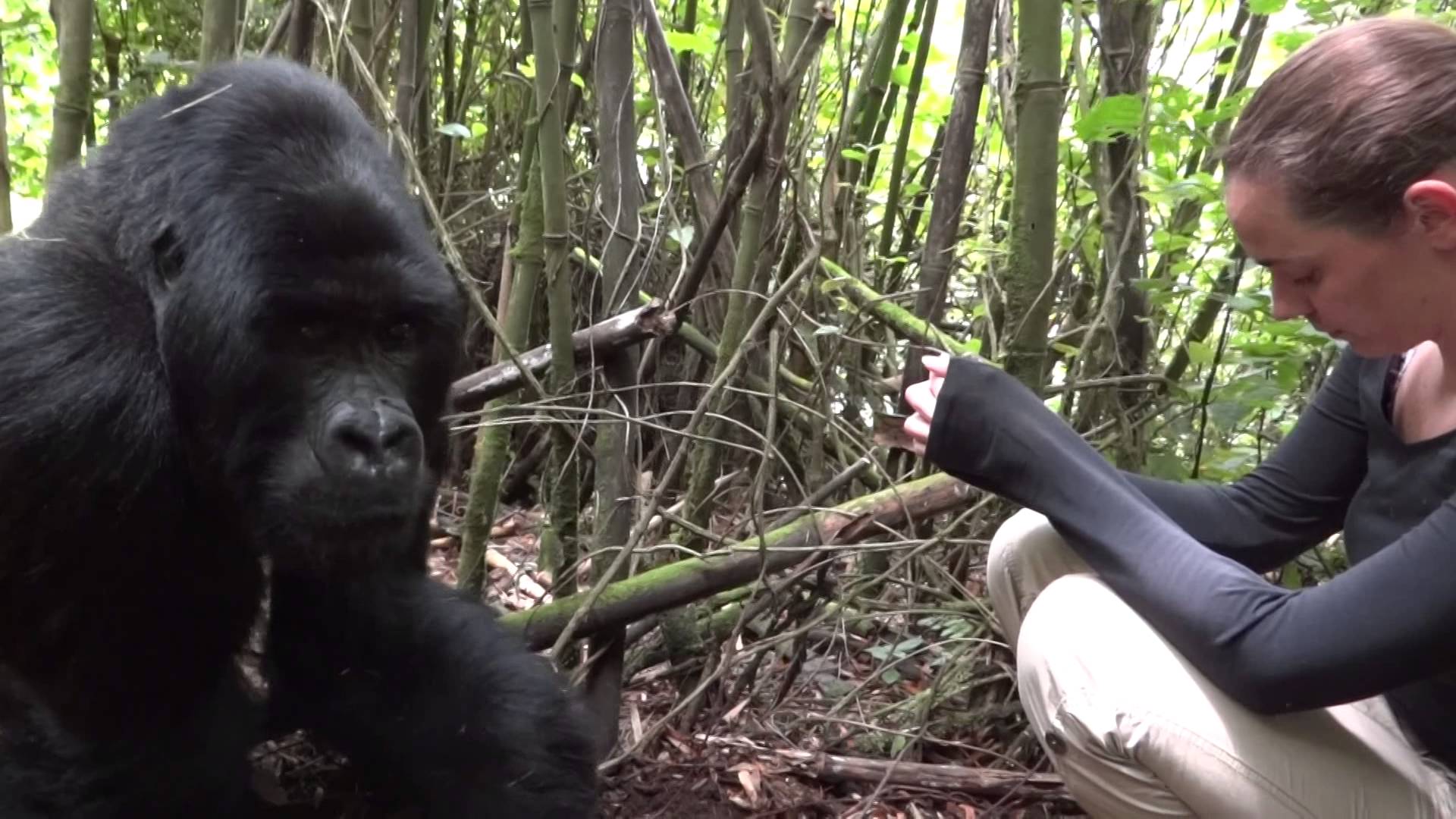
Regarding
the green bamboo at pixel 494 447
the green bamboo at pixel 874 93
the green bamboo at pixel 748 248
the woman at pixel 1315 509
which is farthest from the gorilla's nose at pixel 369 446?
the green bamboo at pixel 874 93

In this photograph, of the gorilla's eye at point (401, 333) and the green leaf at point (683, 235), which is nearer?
the gorilla's eye at point (401, 333)

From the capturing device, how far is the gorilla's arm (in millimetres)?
2340

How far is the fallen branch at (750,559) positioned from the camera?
2.68 meters

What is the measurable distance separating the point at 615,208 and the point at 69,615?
1.68 m

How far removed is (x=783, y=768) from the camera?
288 centimetres

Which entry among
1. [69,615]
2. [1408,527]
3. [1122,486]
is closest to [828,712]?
[1122,486]

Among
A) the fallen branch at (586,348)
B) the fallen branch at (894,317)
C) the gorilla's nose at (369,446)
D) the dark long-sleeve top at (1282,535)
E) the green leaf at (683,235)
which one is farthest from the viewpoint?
the green leaf at (683,235)

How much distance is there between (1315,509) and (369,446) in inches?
65.2

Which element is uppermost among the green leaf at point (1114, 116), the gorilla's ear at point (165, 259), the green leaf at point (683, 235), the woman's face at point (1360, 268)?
the green leaf at point (1114, 116)

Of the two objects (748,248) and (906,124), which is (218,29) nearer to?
(748,248)

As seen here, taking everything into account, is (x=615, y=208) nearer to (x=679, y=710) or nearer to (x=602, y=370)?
(x=602, y=370)

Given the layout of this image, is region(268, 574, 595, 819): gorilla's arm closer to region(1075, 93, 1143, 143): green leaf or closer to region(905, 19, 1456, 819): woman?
region(905, 19, 1456, 819): woman

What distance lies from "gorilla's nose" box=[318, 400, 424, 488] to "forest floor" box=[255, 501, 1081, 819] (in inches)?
31.9

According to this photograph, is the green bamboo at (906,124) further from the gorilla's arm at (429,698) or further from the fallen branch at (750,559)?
the gorilla's arm at (429,698)
